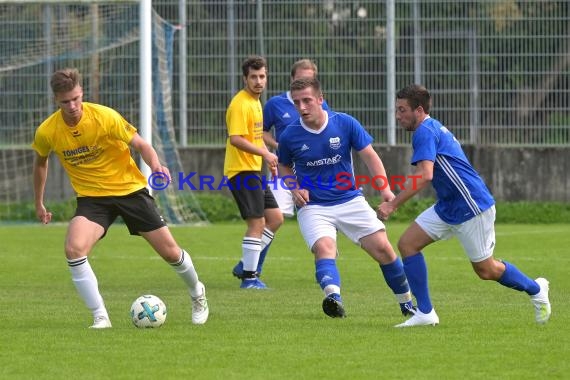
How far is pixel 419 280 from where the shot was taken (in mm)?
8492

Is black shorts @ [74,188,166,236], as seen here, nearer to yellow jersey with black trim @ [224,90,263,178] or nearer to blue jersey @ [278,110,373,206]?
blue jersey @ [278,110,373,206]

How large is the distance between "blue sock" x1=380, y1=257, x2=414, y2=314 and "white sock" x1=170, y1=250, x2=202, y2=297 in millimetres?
1373

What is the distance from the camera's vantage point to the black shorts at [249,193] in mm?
11977

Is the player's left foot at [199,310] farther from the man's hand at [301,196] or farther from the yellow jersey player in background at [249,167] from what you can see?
the yellow jersey player in background at [249,167]

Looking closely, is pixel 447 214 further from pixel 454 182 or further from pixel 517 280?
pixel 517 280

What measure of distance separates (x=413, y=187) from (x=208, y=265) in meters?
5.85

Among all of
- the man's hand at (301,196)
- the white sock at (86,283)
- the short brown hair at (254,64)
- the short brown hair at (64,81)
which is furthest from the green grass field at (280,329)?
the short brown hair at (254,64)

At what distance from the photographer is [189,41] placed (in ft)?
67.2

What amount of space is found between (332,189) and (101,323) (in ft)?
6.49

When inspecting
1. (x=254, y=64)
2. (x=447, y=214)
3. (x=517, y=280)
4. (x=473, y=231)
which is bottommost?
(x=517, y=280)

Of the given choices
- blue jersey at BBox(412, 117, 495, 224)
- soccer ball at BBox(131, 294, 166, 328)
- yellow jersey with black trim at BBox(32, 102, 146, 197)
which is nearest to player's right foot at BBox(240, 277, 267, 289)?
yellow jersey with black trim at BBox(32, 102, 146, 197)

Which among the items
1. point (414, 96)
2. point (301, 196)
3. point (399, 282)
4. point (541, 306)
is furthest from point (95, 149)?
point (541, 306)

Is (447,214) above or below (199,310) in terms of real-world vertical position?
above

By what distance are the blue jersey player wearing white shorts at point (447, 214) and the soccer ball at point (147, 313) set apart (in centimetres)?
165
